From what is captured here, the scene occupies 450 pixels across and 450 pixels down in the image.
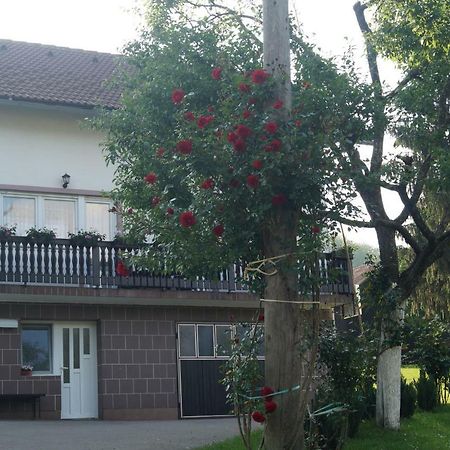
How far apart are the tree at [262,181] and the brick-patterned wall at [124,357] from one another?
10659mm

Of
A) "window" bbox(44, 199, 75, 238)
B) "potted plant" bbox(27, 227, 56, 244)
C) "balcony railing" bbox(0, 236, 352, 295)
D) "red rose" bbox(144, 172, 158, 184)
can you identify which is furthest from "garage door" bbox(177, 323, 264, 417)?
"red rose" bbox(144, 172, 158, 184)

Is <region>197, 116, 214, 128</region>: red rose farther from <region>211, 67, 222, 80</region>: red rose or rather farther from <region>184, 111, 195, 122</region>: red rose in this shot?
<region>211, 67, 222, 80</region>: red rose

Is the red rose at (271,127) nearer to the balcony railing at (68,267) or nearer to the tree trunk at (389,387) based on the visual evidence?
the tree trunk at (389,387)

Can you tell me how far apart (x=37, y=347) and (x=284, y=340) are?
13.7 m

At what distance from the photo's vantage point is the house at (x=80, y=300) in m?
20.6

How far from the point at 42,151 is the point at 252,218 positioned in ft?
47.9

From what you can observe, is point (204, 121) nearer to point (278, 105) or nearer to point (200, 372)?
point (278, 105)

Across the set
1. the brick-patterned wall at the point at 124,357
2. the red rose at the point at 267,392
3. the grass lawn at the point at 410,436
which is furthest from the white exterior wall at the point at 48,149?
the red rose at the point at 267,392

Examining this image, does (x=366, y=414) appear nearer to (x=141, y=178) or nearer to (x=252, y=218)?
(x=141, y=178)

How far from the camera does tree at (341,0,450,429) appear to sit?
13.8m

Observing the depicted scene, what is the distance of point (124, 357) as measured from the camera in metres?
21.7

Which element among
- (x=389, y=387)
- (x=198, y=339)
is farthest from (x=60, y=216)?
(x=389, y=387)

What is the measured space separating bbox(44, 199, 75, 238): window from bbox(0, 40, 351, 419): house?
0.08 feet

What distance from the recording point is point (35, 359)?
2105cm
